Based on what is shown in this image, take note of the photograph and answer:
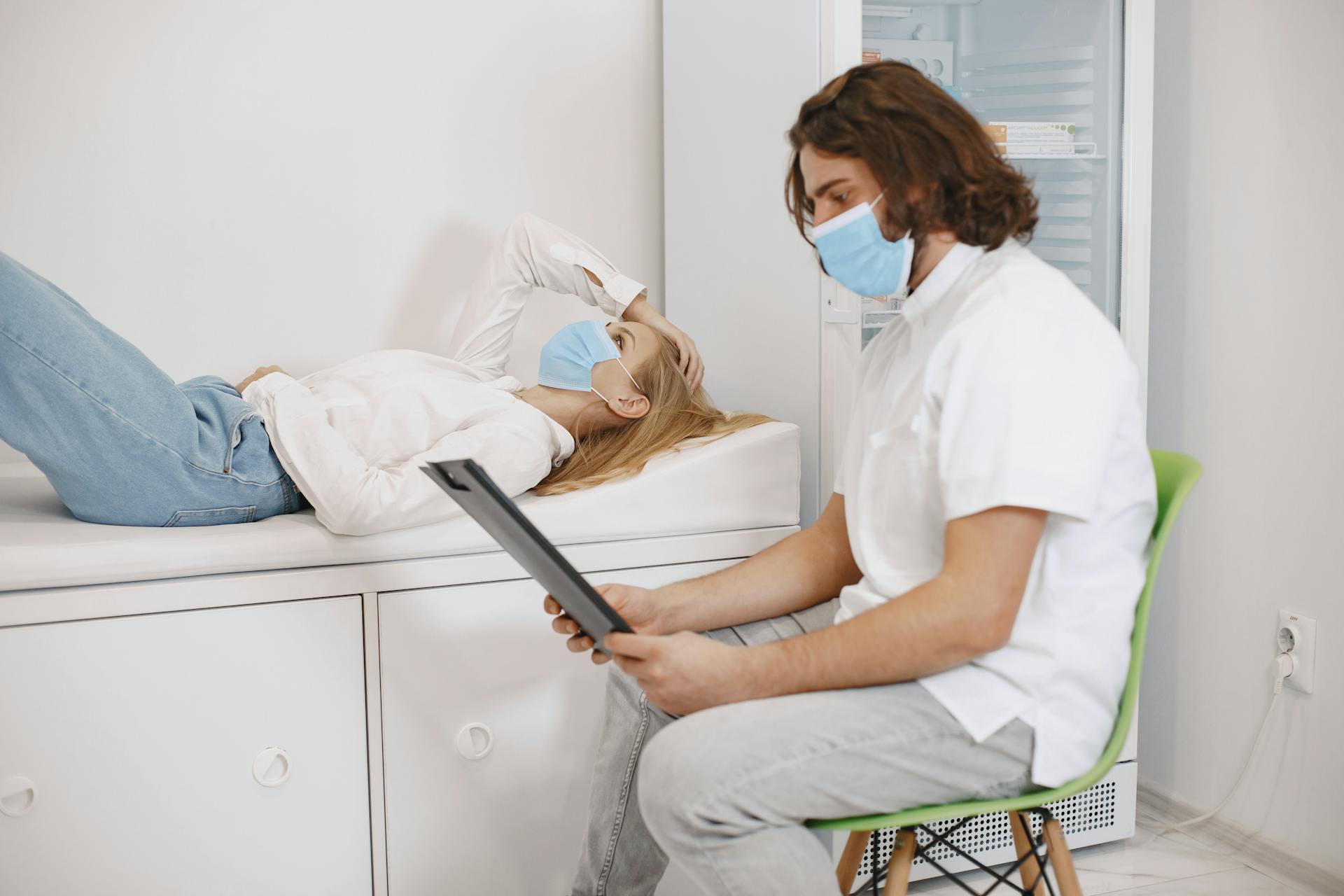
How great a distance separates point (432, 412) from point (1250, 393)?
1.41 metres

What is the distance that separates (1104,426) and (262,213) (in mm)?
1796

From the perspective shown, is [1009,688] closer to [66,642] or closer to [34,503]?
[66,642]

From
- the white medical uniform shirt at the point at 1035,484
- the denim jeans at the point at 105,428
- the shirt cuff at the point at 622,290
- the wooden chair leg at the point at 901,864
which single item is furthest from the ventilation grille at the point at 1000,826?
the denim jeans at the point at 105,428

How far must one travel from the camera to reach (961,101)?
68.7 inches

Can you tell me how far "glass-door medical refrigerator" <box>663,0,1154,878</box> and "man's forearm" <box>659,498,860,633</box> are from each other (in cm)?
45

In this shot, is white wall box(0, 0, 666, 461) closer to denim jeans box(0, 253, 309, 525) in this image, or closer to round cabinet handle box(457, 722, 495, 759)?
denim jeans box(0, 253, 309, 525)

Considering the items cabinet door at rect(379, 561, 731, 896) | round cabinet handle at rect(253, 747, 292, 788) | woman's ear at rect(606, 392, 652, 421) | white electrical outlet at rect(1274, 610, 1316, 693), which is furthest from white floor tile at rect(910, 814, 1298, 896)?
round cabinet handle at rect(253, 747, 292, 788)

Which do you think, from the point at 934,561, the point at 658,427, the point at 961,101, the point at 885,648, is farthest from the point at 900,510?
the point at 961,101

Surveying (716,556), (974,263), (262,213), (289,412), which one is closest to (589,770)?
(716,556)

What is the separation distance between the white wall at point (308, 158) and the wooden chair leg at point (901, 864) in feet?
5.06

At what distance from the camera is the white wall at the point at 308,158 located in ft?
6.68

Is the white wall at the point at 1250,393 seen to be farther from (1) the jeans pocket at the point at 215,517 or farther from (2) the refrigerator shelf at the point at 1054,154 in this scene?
(1) the jeans pocket at the point at 215,517

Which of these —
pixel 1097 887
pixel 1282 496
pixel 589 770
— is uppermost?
pixel 1282 496

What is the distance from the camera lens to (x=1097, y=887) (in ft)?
5.65
